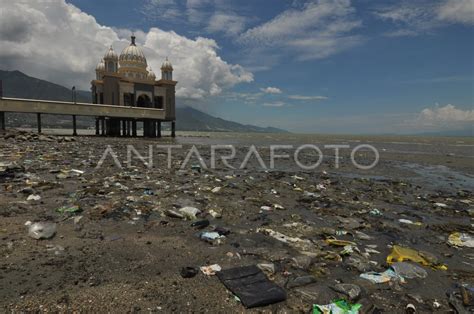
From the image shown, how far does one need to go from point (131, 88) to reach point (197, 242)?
41.9 metres

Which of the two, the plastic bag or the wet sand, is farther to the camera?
the wet sand

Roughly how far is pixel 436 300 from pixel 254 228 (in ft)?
7.37

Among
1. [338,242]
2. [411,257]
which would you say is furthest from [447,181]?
[338,242]

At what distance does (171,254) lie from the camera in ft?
9.81

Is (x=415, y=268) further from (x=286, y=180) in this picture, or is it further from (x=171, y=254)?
(x=286, y=180)

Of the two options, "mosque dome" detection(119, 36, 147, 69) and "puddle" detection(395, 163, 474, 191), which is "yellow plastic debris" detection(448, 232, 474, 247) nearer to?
"puddle" detection(395, 163, 474, 191)

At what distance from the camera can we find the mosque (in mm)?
38594

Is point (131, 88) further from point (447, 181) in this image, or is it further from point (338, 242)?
point (338, 242)

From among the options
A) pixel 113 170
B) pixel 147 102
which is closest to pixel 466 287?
pixel 113 170

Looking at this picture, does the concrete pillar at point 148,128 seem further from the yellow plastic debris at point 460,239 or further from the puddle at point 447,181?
the yellow plastic debris at point 460,239

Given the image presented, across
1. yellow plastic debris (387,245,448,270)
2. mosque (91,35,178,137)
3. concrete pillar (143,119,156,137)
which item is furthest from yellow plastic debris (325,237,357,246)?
concrete pillar (143,119,156,137)

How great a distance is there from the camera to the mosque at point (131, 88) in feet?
127

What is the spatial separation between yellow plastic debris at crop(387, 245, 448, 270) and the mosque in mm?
36928

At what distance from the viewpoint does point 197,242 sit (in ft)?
11.1
